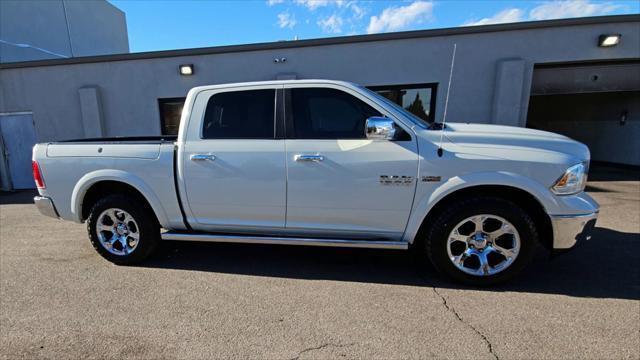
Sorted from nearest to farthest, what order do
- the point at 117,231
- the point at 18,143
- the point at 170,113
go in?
the point at 117,231
the point at 170,113
the point at 18,143

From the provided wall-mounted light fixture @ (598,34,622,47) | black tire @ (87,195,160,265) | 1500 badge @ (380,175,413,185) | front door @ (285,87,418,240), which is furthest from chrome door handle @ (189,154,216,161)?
wall-mounted light fixture @ (598,34,622,47)

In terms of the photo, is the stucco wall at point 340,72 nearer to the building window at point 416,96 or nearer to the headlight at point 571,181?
the building window at point 416,96

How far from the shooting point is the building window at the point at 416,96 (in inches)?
293

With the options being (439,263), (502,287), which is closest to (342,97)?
(439,263)

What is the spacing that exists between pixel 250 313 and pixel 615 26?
380 inches

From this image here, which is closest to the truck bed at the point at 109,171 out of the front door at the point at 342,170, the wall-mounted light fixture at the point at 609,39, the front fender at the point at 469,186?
the front door at the point at 342,170

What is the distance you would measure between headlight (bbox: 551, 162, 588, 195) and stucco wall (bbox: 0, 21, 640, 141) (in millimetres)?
5012

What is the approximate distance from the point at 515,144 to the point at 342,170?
1583mm

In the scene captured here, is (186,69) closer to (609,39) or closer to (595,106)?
(609,39)

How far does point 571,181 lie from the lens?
261 cm

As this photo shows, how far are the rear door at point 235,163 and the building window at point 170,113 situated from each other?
5.70 meters

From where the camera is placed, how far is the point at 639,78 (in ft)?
24.7

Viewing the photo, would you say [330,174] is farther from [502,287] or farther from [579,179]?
[579,179]

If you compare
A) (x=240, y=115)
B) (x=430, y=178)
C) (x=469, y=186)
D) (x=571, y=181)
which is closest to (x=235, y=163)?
(x=240, y=115)
